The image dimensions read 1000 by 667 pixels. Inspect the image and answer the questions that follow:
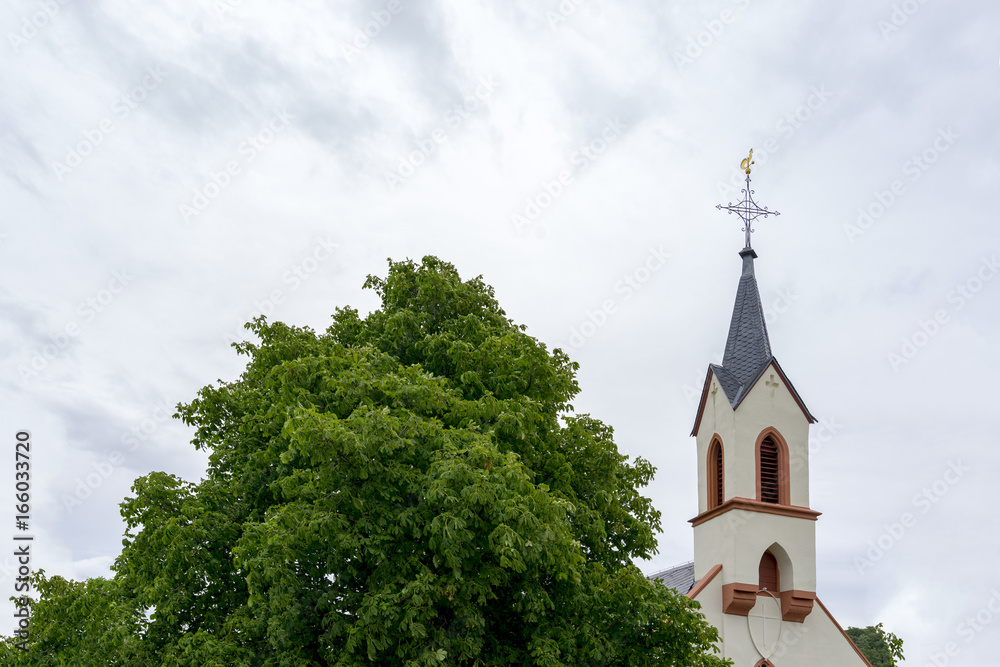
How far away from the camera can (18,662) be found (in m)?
22.2

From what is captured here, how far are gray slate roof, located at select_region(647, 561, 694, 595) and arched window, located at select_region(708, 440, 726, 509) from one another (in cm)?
278

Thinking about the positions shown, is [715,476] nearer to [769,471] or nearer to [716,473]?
[716,473]

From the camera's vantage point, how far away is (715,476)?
99.4 ft

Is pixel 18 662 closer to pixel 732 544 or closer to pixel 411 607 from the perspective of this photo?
pixel 411 607

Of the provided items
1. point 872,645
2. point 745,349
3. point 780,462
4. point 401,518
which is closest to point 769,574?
point 780,462

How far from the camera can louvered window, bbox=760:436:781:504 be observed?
96.9ft

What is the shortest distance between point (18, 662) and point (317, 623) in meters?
10.6

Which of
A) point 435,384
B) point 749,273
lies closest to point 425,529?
point 435,384

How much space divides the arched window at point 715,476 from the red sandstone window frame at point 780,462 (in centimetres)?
107

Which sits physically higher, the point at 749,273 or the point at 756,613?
the point at 749,273

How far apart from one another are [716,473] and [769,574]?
3351 millimetres

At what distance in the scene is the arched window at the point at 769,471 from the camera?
1162 inches

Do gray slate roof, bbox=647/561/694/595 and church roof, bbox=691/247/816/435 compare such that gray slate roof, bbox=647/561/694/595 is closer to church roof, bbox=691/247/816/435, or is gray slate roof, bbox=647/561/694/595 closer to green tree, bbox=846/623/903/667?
church roof, bbox=691/247/816/435

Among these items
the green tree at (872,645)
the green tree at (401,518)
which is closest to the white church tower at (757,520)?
the green tree at (401,518)
